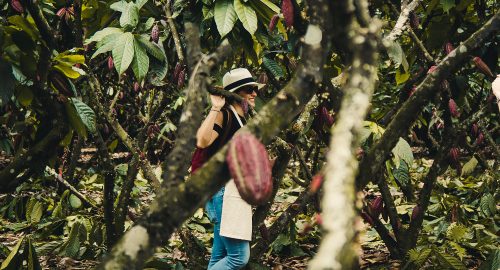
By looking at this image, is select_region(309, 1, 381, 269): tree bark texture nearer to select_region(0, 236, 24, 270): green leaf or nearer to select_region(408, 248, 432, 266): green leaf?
select_region(408, 248, 432, 266): green leaf

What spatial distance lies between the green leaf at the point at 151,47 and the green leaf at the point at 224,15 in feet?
1.27

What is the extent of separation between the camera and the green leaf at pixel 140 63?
231 centimetres

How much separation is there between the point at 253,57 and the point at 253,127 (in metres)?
1.66

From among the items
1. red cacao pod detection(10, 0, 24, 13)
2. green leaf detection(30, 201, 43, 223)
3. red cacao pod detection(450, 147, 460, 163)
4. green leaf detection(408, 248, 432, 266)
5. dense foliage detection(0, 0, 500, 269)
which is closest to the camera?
dense foliage detection(0, 0, 500, 269)

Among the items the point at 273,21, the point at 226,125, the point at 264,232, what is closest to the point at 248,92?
the point at 226,125

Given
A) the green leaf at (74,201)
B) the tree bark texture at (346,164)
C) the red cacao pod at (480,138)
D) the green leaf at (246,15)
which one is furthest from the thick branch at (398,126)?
the green leaf at (74,201)

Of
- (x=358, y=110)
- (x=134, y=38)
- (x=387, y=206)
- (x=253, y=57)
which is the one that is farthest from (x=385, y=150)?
(x=387, y=206)

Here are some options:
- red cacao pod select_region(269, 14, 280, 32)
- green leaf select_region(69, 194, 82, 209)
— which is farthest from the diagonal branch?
green leaf select_region(69, 194, 82, 209)

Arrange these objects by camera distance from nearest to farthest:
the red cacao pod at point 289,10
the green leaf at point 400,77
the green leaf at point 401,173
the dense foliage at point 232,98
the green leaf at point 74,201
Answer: the dense foliage at point 232,98 → the red cacao pod at point 289,10 → the green leaf at point 401,173 → the green leaf at point 400,77 → the green leaf at point 74,201

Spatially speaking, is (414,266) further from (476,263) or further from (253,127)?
(253,127)

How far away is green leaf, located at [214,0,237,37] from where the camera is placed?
2.10 meters

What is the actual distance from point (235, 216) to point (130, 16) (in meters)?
0.97

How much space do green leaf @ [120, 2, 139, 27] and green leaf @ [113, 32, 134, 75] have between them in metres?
0.09

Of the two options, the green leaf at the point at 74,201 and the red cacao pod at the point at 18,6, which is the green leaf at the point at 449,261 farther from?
the green leaf at the point at 74,201
